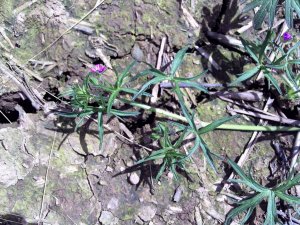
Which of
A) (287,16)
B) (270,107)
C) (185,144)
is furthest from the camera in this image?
(270,107)

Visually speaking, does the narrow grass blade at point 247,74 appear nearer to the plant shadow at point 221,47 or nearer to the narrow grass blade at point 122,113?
the plant shadow at point 221,47

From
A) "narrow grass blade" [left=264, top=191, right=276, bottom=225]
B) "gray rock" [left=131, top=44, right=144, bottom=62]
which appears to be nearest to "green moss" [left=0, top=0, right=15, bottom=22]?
"gray rock" [left=131, top=44, right=144, bottom=62]

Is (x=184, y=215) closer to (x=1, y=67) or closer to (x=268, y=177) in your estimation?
(x=268, y=177)

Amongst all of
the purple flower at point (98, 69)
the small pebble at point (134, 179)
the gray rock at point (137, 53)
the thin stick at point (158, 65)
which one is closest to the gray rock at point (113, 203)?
the small pebble at point (134, 179)

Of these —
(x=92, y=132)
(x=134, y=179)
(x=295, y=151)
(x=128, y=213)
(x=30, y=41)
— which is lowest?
(x=295, y=151)

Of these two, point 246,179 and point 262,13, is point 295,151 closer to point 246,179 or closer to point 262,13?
point 246,179

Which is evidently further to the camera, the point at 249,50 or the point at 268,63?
the point at 268,63

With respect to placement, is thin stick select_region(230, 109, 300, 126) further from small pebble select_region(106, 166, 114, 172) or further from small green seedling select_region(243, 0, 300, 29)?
small pebble select_region(106, 166, 114, 172)

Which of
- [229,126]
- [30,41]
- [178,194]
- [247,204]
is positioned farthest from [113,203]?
[30,41]

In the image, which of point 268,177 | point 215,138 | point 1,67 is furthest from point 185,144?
point 1,67
